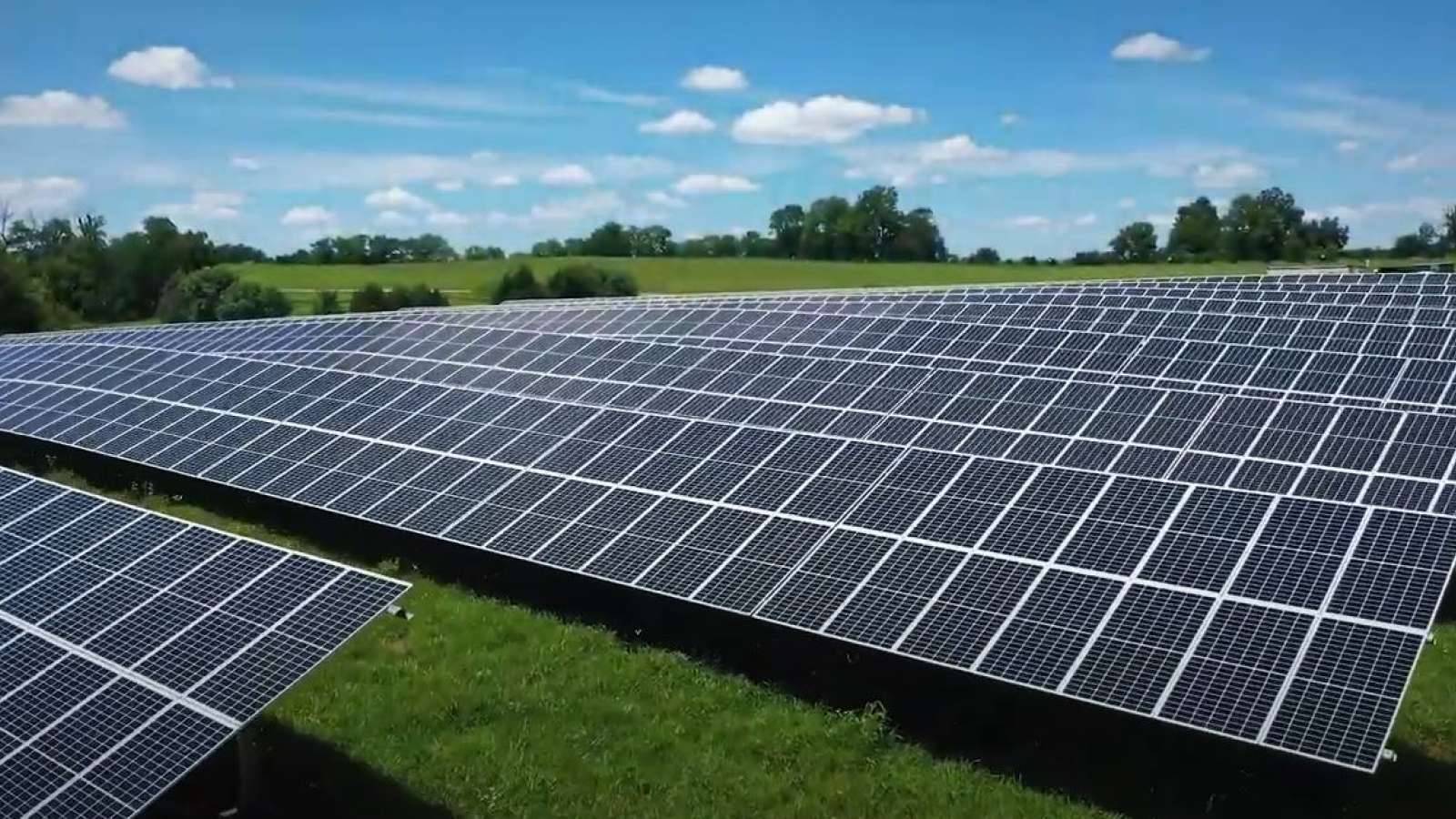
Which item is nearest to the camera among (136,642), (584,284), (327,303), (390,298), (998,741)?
(136,642)

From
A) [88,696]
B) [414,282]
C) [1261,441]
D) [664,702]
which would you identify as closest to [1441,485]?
[1261,441]

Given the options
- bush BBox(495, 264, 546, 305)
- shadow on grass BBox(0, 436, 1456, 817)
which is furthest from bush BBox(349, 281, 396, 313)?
shadow on grass BBox(0, 436, 1456, 817)

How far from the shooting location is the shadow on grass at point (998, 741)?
1340cm

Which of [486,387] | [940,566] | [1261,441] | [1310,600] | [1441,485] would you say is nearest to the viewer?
[1310,600]

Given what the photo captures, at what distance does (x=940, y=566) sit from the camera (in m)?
15.8

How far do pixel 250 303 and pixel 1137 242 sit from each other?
324ft

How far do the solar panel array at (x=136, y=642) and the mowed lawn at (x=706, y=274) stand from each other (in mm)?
89556

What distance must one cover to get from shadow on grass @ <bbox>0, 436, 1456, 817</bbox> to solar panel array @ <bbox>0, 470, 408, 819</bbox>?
2465 millimetres

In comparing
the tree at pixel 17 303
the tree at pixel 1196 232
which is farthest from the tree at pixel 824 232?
the tree at pixel 17 303

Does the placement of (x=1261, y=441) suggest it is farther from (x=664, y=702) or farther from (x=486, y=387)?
(x=486, y=387)

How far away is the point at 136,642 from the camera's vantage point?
39.9 feet

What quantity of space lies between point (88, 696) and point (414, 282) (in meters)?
102

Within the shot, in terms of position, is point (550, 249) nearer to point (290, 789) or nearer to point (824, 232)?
point (824, 232)

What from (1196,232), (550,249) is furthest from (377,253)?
(1196,232)
